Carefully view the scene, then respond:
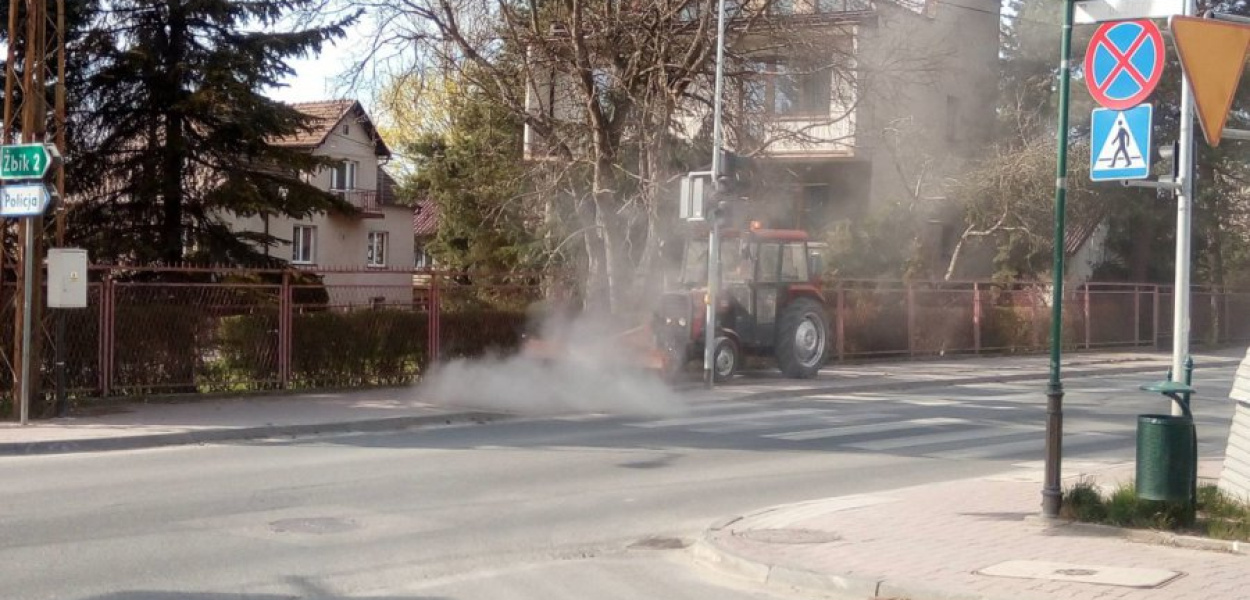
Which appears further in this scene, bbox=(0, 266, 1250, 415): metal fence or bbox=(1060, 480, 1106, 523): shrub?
A: bbox=(0, 266, 1250, 415): metal fence

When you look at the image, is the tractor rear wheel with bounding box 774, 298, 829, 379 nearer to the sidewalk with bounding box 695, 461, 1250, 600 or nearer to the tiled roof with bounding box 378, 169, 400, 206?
the sidewalk with bounding box 695, 461, 1250, 600

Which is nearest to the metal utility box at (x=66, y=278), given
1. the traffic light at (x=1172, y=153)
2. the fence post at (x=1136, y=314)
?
the traffic light at (x=1172, y=153)

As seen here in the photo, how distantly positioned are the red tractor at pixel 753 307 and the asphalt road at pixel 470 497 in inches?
121

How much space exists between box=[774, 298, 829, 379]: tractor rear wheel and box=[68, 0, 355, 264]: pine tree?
814cm

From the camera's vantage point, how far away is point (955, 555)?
328 inches

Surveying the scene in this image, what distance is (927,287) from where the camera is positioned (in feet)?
99.9

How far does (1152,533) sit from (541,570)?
13.3 feet

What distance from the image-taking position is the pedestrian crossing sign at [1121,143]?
9.51 metres

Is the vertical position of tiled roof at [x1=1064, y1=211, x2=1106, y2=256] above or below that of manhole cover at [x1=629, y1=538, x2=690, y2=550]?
above

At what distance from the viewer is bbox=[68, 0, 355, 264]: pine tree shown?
21.5 m

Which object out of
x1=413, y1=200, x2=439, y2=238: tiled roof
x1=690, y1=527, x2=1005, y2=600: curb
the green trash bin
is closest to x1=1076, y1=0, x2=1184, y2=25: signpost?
the green trash bin

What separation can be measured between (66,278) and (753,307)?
1109cm

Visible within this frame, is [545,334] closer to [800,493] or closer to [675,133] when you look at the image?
[675,133]

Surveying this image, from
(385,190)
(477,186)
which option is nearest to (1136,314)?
(477,186)
